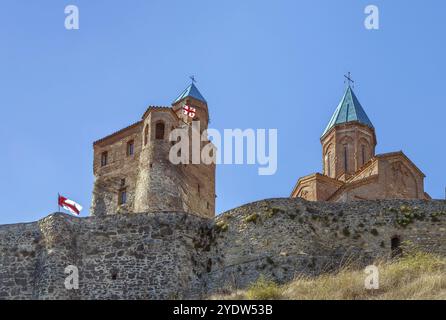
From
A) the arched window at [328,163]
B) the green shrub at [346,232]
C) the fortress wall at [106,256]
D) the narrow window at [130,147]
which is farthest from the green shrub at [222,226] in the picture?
the arched window at [328,163]

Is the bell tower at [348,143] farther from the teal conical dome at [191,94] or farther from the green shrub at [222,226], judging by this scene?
the green shrub at [222,226]

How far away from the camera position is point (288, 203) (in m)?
33.3

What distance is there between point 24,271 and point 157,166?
41.9 feet

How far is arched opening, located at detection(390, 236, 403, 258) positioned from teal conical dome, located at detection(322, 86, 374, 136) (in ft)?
65.3

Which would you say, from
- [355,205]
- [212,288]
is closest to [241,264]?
[212,288]

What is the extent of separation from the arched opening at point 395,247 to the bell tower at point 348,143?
18.2 meters

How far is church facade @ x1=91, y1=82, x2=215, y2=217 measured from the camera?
44438mm

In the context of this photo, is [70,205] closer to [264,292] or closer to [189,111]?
[189,111]

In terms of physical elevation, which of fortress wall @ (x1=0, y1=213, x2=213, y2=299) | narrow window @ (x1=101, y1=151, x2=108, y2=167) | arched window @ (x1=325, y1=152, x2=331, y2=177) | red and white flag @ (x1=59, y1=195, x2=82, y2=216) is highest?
arched window @ (x1=325, y1=152, x2=331, y2=177)

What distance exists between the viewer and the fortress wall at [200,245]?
105 feet

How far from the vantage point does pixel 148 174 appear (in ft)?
147

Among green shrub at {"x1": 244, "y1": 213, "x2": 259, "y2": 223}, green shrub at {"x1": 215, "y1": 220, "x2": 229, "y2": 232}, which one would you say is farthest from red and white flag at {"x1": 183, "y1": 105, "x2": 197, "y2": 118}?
green shrub at {"x1": 244, "y1": 213, "x2": 259, "y2": 223}

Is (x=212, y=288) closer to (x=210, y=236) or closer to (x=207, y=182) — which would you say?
(x=210, y=236)

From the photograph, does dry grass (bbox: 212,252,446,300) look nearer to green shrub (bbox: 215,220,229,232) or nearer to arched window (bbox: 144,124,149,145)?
green shrub (bbox: 215,220,229,232)
